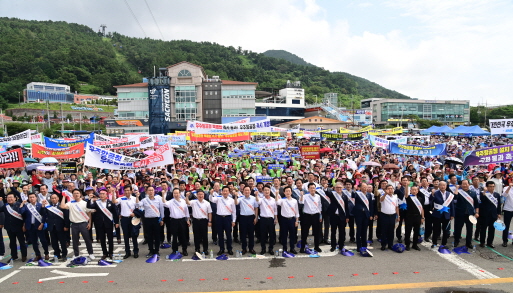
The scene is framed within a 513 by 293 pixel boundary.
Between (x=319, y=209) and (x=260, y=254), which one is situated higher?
(x=319, y=209)

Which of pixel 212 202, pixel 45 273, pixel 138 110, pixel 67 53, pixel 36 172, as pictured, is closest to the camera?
pixel 45 273

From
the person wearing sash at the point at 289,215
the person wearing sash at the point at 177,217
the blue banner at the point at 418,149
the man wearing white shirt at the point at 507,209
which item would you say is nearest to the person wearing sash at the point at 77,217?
the person wearing sash at the point at 177,217

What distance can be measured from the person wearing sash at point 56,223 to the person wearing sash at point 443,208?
8.09 m

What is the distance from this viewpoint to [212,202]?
25.6 ft

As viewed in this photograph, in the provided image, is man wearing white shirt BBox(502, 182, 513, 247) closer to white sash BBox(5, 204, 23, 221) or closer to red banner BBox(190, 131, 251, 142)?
white sash BBox(5, 204, 23, 221)

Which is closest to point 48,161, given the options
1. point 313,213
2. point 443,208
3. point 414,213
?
point 313,213

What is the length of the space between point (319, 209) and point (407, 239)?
81.5 inches

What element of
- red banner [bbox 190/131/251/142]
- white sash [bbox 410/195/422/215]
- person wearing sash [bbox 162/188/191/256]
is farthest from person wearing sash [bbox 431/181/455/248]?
red banner [bbox 190/131/251/142]

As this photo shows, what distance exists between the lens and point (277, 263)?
673cm

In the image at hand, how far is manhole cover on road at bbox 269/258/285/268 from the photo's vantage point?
6.57 meters

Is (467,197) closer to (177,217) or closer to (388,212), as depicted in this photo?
(388,212)

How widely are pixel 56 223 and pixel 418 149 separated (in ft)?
44.2

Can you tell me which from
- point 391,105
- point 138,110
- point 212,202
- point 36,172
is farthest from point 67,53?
point 212,202

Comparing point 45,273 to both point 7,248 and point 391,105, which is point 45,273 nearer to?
point 7,248
